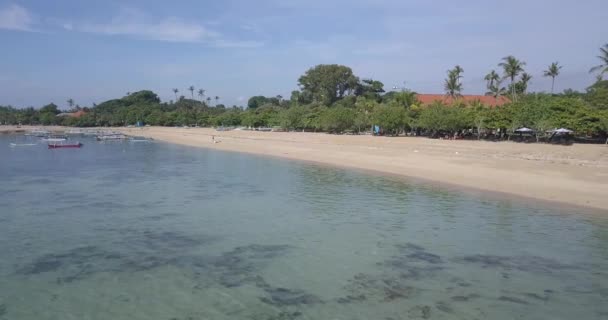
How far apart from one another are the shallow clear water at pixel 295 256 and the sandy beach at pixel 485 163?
2730mm

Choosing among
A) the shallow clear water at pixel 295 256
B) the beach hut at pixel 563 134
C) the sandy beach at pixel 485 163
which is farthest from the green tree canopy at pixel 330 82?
the shallow clear water at pixel 295 256

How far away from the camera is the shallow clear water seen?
29.7 feet

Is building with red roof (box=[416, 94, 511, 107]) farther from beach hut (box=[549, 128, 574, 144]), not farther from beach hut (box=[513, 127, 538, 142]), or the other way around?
beach hut (box=[549, 128, 574, 144])

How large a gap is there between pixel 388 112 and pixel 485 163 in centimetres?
2574

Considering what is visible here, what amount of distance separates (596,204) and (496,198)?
3638 millimetres

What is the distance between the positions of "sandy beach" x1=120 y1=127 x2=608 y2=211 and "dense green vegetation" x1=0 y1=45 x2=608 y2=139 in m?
4.98

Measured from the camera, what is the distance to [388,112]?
55.1 m

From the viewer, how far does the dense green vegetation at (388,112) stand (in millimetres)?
42125

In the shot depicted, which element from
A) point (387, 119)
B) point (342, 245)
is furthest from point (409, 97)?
point (342, 245)

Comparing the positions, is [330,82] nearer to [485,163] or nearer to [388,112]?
[388,112]

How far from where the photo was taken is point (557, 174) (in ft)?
81.1

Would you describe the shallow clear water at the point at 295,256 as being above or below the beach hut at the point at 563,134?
below

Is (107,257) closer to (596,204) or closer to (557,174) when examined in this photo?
(596,204)

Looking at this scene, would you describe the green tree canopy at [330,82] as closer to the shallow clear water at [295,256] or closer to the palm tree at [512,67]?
the palm tree at [512,67]
